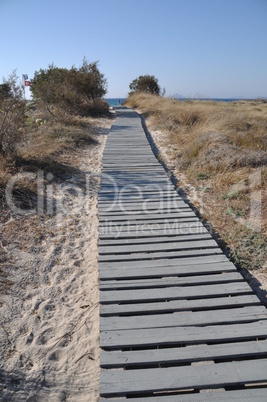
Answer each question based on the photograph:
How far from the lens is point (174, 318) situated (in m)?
2.38

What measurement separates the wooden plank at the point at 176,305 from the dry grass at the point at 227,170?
2.56 feet

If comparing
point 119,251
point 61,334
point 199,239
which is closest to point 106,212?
point 119,251

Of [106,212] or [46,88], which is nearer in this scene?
[106,212]

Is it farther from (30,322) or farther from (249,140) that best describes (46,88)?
(30,322)

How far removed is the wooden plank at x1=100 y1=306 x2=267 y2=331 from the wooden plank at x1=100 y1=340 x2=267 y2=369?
0.22 metres

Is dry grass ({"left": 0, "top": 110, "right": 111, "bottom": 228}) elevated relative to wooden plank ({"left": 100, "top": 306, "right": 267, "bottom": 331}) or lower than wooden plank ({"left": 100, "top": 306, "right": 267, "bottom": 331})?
elevated

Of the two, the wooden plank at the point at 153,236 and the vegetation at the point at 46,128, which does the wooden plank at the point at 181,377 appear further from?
the vegetation at the point at 46,128

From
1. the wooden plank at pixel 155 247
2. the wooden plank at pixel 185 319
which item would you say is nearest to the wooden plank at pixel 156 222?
the wooden plank at pixel 155 247

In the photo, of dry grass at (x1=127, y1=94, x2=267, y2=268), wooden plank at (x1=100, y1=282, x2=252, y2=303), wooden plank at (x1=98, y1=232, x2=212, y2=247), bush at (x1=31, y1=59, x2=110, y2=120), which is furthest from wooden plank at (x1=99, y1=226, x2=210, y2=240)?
bush at (x1=31, y1=59, x2=110, y2=120)

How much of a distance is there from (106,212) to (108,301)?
199 cm

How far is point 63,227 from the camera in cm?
407

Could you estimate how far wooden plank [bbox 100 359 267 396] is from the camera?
6.09 ft

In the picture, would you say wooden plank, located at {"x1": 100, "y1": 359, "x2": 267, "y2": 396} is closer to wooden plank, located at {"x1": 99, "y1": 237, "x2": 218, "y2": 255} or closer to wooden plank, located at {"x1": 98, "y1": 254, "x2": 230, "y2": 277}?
wooden plank, located at {"x1": 98, "y1": 254, "x2": 230, "y2": 277}
